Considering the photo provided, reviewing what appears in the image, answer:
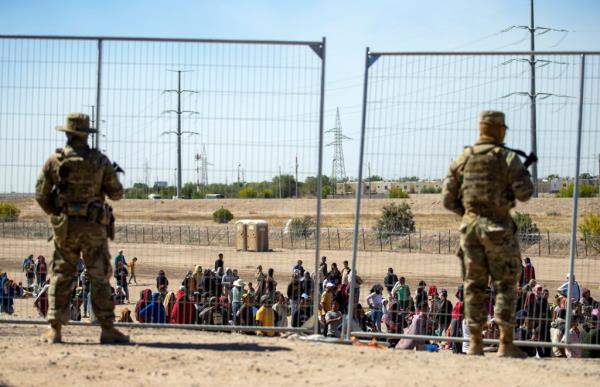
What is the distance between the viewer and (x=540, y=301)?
10906 millimetres

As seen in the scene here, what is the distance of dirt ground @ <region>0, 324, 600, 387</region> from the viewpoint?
7.37m

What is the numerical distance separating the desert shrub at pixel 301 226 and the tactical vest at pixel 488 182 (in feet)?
22.4

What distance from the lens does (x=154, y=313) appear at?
11.2 m

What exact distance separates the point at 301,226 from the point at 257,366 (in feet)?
34.2

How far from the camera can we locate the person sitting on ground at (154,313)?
36.3 feet

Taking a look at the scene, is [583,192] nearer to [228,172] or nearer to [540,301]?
[540,301]

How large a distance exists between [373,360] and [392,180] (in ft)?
8.80

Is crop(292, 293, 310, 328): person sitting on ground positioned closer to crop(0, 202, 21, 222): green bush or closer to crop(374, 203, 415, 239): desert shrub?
crop(0, 202, 21, 222): green bush

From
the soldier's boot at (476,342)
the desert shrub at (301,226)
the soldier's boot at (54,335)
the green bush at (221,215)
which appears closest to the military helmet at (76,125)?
the soldier's boot at (54,335)

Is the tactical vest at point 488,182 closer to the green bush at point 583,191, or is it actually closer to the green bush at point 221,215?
the green bush at point 583,191

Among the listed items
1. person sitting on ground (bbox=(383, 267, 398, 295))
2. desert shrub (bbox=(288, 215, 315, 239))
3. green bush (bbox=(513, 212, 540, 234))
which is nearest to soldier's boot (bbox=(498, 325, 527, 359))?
desert shrub (bbox=(288, 215, 315, 239))

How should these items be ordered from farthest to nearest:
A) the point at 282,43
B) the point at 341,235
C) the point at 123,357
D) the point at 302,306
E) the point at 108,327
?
the point at 341,235 < the point at 302,306 < the point at 282,43 < the point at 108,327 < the point at 123,357

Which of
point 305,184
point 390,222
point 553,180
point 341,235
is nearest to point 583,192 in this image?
point 553,180

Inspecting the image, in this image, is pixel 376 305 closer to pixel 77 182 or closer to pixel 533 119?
pixel 533 119
